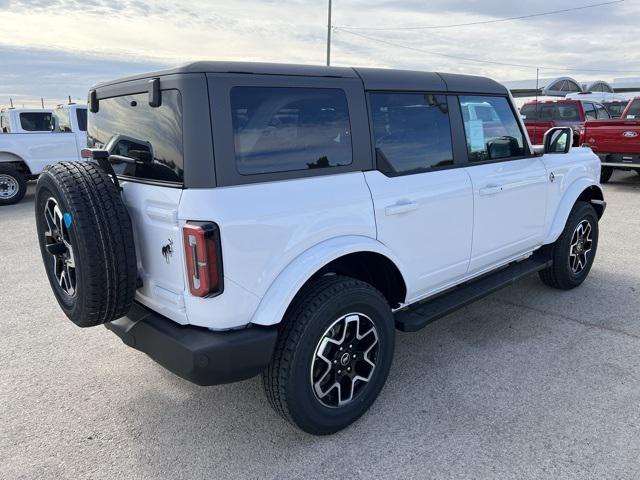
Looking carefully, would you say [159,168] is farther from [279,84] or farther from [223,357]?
[223,357]

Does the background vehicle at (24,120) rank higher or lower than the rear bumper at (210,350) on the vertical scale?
higher

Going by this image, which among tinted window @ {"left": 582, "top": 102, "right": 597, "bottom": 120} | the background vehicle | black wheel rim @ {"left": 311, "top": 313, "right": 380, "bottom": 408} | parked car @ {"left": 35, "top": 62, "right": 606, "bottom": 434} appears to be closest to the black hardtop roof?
parked car @ {"left": 35, "top": 62, "right": 606, "bottom": 434}

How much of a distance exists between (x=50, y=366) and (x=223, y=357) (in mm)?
1912

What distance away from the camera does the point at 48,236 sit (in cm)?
282

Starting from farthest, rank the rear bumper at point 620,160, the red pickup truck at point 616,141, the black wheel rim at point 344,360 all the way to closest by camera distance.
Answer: the rear bumper at point 620,160
the red pickup truck at point 616,141
the black wheel rim at point 344,360

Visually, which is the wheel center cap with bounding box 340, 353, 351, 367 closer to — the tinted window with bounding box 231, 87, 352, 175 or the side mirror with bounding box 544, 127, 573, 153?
the tinted window with bounding box 231, 87, 352, 175

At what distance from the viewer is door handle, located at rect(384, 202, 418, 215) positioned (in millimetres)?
2830

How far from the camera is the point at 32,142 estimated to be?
10.7 metres

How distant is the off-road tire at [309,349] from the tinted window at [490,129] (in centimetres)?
152

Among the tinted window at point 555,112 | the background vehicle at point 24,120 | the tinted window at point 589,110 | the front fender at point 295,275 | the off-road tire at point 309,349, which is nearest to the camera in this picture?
the front fender at point 295,275

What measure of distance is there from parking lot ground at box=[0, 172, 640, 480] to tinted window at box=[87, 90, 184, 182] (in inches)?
55.7

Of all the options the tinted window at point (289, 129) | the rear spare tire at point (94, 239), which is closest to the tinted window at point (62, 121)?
the rear spare tire at point (94, 239)

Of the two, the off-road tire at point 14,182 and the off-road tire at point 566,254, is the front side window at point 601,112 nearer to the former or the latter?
the off-road tire at point 566,254

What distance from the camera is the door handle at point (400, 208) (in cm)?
283
